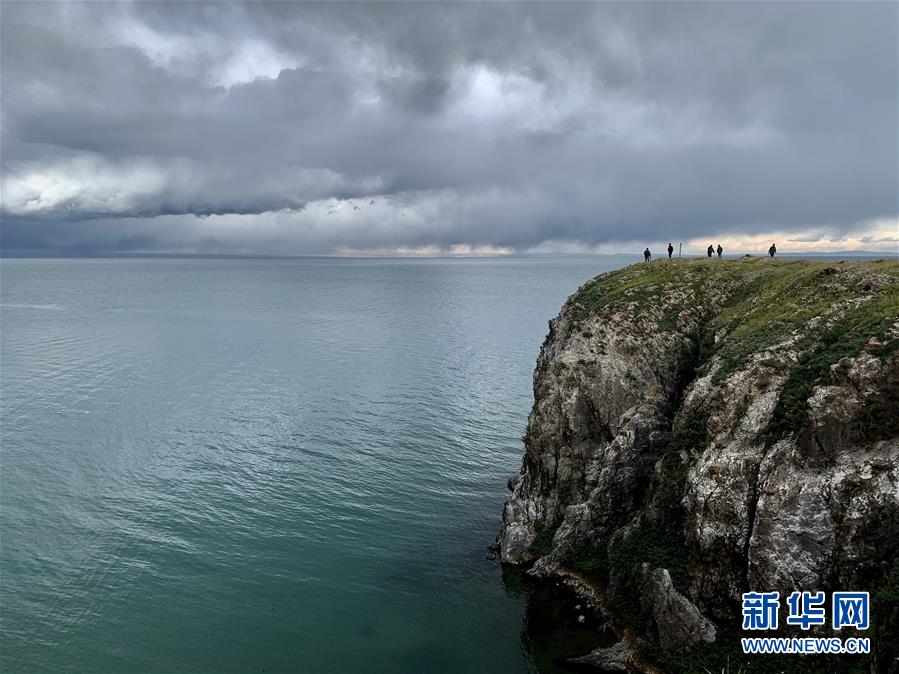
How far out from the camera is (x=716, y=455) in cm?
3838

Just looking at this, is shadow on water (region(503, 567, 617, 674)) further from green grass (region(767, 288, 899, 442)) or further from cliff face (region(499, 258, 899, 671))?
green grass (region(767, 288, 899, 442))

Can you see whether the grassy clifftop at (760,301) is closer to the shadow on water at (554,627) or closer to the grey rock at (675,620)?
the grey rock at (675,620)

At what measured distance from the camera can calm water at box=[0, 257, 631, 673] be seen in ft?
137

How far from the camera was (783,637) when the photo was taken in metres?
32.8

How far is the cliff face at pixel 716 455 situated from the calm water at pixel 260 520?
22.5ft

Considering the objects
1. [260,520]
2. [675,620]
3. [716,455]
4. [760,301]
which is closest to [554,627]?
[675,620]

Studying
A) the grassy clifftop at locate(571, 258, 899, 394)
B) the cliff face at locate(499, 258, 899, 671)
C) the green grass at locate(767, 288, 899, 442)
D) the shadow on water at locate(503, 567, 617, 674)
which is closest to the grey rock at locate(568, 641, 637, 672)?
the cliff face at locate(499, 258, 899, 671)

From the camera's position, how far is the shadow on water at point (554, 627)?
3984 cm

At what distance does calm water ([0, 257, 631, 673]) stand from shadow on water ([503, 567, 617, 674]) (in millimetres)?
241

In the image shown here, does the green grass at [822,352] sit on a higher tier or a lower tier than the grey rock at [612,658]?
higher

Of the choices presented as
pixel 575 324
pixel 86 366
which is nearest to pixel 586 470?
pixel 575 324

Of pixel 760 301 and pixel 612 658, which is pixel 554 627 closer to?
pixel 612 658

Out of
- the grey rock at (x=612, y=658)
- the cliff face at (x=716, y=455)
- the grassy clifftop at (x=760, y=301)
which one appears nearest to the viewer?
the cliff face at (x=716, y=455)

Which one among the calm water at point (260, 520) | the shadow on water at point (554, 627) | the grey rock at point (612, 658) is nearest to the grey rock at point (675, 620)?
the grey rock at point (612, 658)
